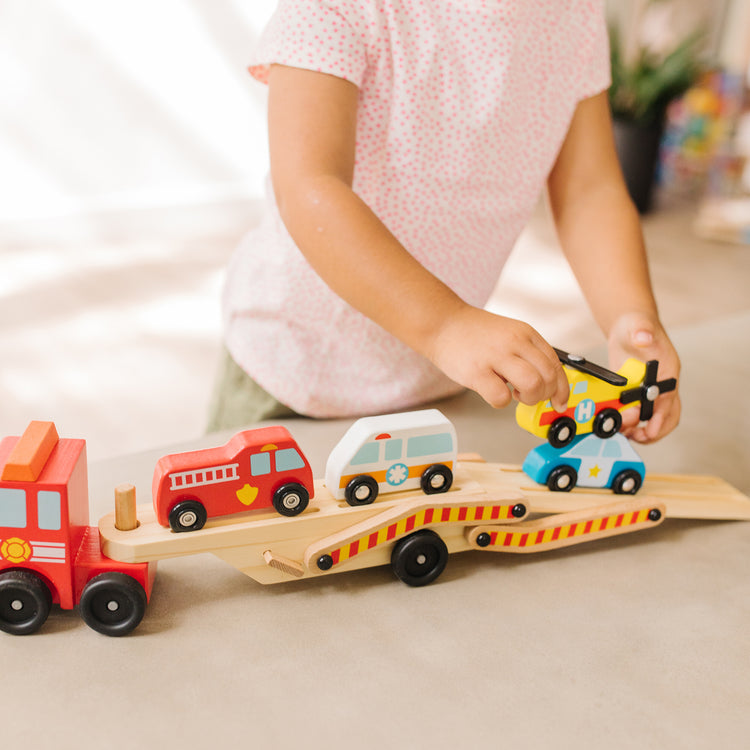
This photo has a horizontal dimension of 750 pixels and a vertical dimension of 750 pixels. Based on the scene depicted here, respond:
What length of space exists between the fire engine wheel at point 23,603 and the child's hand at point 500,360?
0.87ft

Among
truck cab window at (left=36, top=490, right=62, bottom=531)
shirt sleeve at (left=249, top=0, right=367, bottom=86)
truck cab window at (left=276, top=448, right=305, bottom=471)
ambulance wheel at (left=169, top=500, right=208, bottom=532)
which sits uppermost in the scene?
shirt sleeve at (left=249, top=0, right=367, bottom=86)

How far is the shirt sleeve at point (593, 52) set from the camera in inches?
29.5

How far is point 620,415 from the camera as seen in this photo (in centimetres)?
61

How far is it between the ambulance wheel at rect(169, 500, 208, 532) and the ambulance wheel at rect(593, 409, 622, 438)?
27 centimetres

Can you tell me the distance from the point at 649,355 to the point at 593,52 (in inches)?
10.6

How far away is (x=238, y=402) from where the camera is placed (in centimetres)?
85

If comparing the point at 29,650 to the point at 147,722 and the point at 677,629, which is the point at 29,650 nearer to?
the point at 147,722

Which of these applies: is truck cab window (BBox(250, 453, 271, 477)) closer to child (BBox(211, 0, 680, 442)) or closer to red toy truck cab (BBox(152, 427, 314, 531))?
red toy truck cab (BBox(152, 427, 314, 531))

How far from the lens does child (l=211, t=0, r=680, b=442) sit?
1.90 feet

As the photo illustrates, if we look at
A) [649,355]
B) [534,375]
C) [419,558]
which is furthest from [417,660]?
[649,355]

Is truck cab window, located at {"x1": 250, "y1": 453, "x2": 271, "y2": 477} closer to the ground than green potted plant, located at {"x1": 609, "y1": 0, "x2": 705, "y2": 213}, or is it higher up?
closer to the ground

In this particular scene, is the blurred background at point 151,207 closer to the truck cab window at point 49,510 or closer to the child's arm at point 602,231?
the child's arm at point 602,231

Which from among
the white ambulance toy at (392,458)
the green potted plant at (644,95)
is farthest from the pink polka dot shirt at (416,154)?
the green potted plant at (644,95)

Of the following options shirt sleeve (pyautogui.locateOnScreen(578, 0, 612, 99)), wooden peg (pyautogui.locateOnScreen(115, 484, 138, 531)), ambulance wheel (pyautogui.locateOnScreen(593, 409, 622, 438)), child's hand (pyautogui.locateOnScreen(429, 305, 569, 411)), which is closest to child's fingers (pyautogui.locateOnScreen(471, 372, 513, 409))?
child's hand (pyautogui.locateOnScreen(429, 305, 569, 411))
